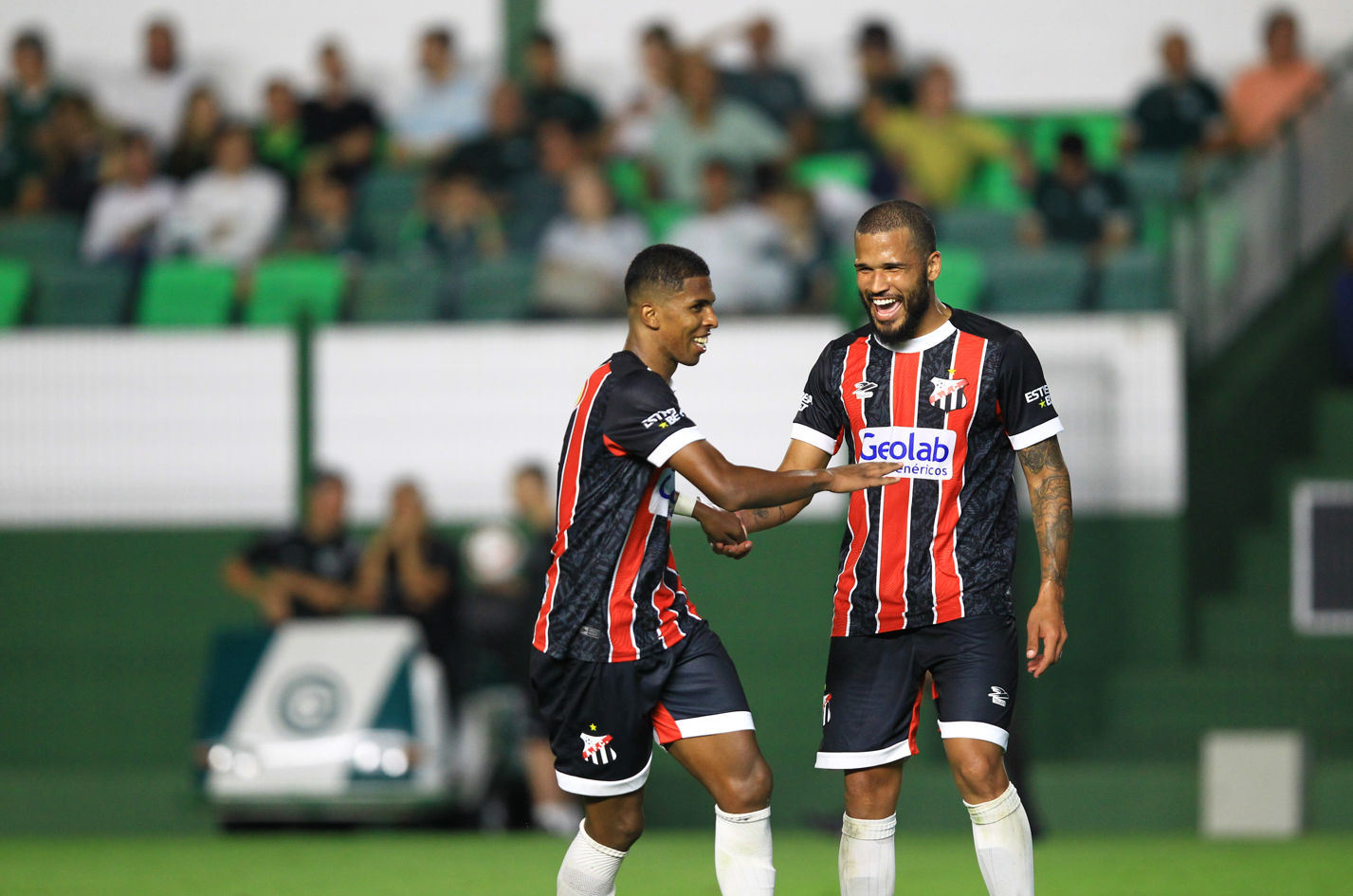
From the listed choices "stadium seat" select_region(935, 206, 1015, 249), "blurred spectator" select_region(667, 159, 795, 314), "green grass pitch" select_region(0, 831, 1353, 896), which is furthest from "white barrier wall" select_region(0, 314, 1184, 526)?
"green grass pitch" select_region(0, 831, 1353, 896)

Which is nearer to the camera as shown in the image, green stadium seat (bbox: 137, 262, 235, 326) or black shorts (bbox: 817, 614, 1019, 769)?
black shorts (bbox: 817, 614, 1019, 769)

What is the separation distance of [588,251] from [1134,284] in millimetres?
3246

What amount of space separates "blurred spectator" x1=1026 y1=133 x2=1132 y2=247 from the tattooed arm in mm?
6567

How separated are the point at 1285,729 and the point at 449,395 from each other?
5.11 m

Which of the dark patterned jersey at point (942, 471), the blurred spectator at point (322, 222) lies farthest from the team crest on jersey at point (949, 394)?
the blurred spectator at point (322, 222)

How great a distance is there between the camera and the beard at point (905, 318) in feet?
17.0

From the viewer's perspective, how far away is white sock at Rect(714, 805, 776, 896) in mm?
5105

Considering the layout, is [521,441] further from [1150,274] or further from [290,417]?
[1150,274]

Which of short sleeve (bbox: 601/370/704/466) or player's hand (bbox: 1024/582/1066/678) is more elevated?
short sleeve (bbox: 601/370/704/466)

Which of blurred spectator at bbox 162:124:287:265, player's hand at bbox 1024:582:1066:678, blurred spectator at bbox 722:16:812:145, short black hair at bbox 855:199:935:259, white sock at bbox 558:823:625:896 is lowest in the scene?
white sock at bbox 558:823:625:896

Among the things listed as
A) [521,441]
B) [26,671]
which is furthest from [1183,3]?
[26,671]

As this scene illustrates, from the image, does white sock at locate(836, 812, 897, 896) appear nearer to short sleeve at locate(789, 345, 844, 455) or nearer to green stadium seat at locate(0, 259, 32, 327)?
short sleeve at locate(789, 345, 844, 455)

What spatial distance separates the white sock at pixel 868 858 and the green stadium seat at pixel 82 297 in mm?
7434

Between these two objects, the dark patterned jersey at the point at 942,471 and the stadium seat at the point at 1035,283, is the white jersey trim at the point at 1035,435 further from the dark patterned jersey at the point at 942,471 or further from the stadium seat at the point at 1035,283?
the stadium seat at the point at 1035,283
